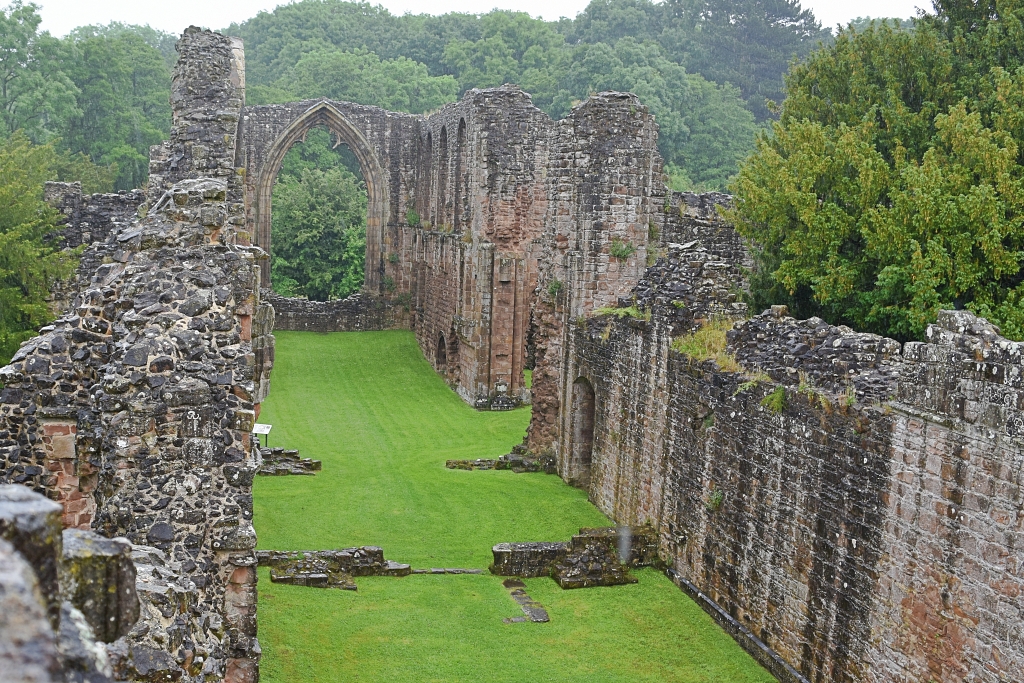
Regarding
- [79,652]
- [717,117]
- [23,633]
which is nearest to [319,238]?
[717,117]

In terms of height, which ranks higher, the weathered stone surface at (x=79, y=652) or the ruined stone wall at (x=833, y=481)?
the weathered stone surface at (x=79, y=652)

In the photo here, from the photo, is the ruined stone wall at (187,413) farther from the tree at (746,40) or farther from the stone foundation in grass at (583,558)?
the tree at (746,40)

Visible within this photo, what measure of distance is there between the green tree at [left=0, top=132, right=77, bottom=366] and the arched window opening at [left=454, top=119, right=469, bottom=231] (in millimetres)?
8552

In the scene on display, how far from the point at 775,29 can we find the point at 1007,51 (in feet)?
144

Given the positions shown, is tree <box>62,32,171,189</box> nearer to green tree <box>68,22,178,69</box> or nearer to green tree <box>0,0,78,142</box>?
green tree <box>0,0,78,142</box>

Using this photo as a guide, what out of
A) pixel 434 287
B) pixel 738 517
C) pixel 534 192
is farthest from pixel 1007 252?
pixel 434 287

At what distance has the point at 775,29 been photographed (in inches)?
2271

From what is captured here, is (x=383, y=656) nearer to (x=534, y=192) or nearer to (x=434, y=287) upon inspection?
(x=534, y=192)

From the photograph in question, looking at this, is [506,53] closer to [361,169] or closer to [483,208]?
[361,169]

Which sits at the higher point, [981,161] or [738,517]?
[981,161]

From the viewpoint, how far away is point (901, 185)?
47.8 ft

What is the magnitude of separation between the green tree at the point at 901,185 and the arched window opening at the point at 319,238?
18.0m

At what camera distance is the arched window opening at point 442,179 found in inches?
1156

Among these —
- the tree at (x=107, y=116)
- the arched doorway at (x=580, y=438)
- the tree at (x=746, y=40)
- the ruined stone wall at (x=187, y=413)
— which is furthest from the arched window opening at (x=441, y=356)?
the tree at (x=746, y=40)
